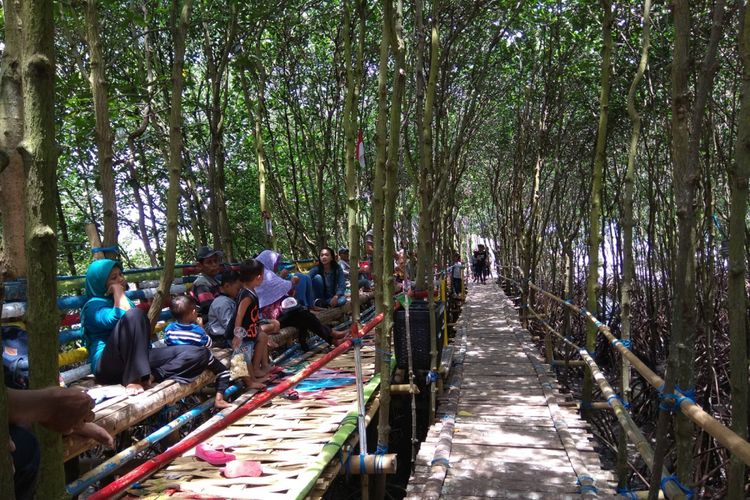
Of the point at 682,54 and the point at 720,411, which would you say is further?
the point at 720,411

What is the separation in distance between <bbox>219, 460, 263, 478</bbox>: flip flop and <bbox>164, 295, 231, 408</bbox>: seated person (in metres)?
0.99

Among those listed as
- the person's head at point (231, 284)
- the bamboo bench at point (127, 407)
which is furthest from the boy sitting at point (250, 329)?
the bamboo bench at point (127, 407)

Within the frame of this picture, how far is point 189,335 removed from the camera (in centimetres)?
439

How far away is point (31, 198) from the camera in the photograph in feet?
3.57

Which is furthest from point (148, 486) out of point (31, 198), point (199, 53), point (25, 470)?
point (199, 53)

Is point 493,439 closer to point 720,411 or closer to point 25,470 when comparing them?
point 720,411

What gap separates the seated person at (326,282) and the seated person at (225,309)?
2565mm

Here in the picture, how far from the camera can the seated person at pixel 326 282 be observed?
8.05m

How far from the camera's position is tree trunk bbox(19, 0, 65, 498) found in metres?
1.08

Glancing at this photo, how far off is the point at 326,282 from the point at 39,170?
23.4ft

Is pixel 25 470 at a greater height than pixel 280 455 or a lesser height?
greater

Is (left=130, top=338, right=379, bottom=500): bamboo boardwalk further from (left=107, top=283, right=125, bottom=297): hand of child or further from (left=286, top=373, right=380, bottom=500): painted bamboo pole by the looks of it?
(left=107, top=283, right=125, bottom=297): hand of child

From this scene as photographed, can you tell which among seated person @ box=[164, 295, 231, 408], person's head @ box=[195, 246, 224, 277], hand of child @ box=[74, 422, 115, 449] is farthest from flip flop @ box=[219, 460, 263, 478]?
person's head @ box=[195, 246, 224, 277]

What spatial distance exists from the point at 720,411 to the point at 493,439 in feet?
8.91
